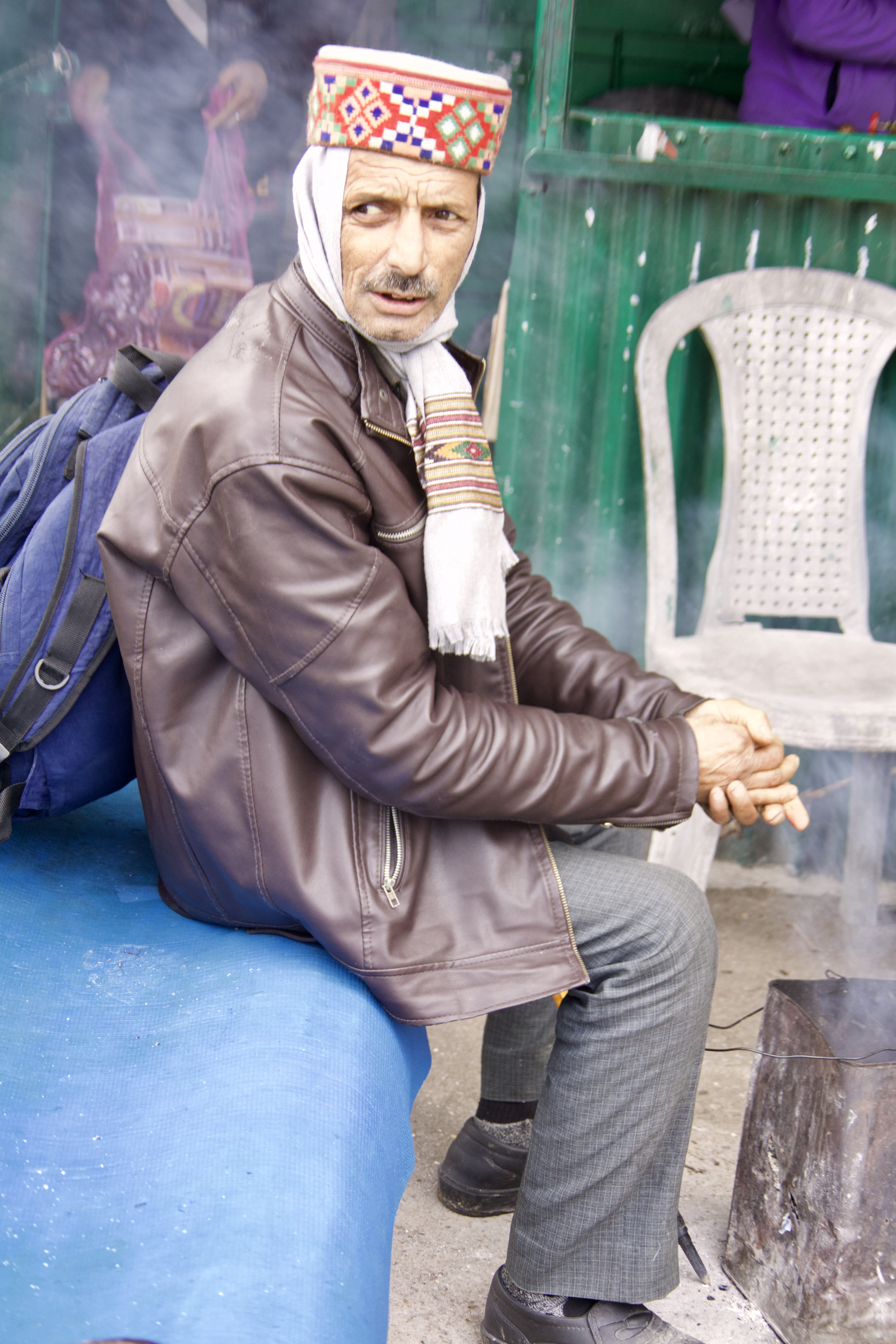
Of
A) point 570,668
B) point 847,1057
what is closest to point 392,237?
point 570,668

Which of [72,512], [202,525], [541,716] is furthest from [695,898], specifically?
[72,512]

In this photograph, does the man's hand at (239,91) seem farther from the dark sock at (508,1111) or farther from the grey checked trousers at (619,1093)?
the dark sock at (508,1111)

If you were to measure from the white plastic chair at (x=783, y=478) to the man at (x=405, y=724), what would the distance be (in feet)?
4.47

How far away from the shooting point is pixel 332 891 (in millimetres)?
1625

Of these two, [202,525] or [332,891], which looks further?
[332,891]

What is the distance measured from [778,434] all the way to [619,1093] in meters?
2.08

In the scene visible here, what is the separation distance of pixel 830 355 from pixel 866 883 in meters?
1.53

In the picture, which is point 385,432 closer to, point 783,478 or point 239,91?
point 783,478

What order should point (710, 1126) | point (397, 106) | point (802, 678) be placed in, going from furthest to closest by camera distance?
point (802, 678), point (710, 1126), point (397, 106)

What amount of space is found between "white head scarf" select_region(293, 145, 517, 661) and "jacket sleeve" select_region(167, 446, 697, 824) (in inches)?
2.8

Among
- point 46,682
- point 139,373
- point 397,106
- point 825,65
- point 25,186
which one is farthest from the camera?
point 25,186

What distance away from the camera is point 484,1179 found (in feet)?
7.14

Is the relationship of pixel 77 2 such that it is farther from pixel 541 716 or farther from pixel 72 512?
pixel 541 716

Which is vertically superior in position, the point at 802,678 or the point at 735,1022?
the point at 802,678
